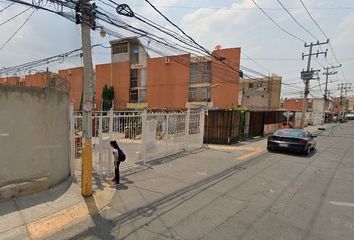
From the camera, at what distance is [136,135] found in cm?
1142

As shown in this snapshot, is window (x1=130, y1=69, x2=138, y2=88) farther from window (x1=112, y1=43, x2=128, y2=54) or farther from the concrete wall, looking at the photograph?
the concrete wall

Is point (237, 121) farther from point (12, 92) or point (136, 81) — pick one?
point (136, 81)

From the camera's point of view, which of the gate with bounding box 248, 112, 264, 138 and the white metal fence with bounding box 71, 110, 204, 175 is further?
the gate with bounding box 248, 112, 264, 138

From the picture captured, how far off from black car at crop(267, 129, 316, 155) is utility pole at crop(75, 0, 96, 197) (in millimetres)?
10736

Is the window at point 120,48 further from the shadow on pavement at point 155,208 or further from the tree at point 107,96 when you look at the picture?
the shadow on pavement at point 155,208

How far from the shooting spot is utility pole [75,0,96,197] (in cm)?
640

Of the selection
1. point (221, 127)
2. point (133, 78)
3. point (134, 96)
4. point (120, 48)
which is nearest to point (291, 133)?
point (221, 127)

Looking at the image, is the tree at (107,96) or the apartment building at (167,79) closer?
the apartment building at (167,79)

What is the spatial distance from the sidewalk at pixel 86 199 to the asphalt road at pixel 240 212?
0.61 ft

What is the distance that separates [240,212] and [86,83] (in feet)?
14.7

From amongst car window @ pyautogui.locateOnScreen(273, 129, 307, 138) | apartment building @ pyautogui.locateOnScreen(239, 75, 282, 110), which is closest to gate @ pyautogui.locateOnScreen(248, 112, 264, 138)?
car window @ pyautogui.locateOnScreen(273, 129, 307, 138)

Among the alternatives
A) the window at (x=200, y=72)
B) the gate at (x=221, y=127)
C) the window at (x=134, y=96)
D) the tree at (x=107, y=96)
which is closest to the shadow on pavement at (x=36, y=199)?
the gate at (x=221, y=127)

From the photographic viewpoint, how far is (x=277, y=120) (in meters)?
29.0

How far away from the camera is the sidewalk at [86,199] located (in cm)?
493
